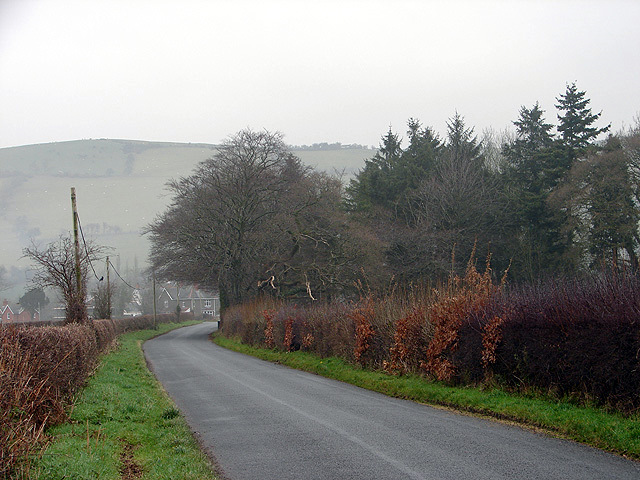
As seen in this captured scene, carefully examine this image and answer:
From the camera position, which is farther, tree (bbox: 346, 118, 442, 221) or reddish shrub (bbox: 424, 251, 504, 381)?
tree (bbox: 346, 118, 442, 221)

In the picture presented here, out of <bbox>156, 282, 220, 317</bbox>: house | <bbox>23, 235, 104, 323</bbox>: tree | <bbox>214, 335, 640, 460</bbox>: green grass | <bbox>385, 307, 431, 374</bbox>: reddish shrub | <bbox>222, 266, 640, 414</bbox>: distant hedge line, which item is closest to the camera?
<bbox>214, 335, 640, 460</bbox>: green grass

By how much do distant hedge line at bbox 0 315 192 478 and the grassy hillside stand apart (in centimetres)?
11407

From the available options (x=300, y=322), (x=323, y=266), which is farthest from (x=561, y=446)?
(x=323, y=266)

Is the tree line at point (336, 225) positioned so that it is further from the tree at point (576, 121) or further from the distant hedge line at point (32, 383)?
the distant hedge line at point (32, 383)

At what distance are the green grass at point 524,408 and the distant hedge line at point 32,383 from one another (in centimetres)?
713

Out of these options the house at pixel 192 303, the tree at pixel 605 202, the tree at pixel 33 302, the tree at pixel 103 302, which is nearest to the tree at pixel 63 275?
the tree at pixel 103 302

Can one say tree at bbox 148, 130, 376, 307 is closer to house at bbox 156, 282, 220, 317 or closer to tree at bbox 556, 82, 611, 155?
tree at bbox 556, 82, 611, 155

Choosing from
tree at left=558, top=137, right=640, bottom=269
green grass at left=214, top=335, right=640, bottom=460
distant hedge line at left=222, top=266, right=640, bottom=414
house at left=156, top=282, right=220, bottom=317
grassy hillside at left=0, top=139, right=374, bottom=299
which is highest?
grassy hillside at left=0, top=139, right=374, bottom=299

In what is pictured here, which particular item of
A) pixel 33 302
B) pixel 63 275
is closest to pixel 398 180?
pixel 63 275

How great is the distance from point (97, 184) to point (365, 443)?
16000 centimetres

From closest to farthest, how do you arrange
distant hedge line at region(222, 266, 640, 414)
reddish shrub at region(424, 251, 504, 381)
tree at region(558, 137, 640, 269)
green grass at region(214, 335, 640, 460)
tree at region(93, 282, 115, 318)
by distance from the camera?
green grass at region(214, 335, 640, 460) → distant hedge line at region(222, 266, 640, 414) → reddish shrub at region(424, 251, 504, 381) → tree at region(558, 137, 640, 269) → tree at region(93, 282, 115, 318)

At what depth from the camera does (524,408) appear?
10328mm

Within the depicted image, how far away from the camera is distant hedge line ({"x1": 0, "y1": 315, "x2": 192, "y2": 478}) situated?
5.40 meters

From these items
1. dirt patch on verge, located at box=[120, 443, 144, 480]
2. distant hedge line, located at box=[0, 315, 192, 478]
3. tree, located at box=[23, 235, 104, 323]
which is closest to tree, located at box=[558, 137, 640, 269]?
tree, located at box=[23, 235, 104, 323]
